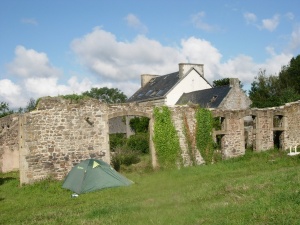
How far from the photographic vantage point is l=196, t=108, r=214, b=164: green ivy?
17141 mm

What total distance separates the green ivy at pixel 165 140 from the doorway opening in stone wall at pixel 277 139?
793 centimetres

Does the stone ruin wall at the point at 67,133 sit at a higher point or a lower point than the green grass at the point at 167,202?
higher

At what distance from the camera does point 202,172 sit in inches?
570

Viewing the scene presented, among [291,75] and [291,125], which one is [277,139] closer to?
[291,125]

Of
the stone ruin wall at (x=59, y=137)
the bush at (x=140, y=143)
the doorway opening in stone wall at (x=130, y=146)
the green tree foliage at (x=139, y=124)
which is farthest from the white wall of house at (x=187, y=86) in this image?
the stone ruin wall at (x=59, y=137)

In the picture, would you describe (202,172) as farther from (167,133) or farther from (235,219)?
(235,219)

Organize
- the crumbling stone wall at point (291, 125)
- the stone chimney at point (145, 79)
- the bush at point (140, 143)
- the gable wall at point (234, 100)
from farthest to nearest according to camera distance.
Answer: the stone chimney at point (145, 79) < the gable wall at point (234, 100) < the bush at point (140, 143) < the crumbling stone wall at point (291, 125)

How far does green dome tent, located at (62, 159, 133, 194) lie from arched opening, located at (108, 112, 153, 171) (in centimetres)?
327

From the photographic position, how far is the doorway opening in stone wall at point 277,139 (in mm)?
21206

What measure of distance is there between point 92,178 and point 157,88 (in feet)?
90.8

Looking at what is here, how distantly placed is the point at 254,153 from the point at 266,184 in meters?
9.36

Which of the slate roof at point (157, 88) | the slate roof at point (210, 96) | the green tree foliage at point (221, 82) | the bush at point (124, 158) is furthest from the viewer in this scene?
the green tree foliage at point (221, 82)

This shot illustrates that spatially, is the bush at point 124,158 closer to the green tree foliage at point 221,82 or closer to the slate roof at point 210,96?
the slate roof at point 210,96

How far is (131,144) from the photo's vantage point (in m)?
26.2
